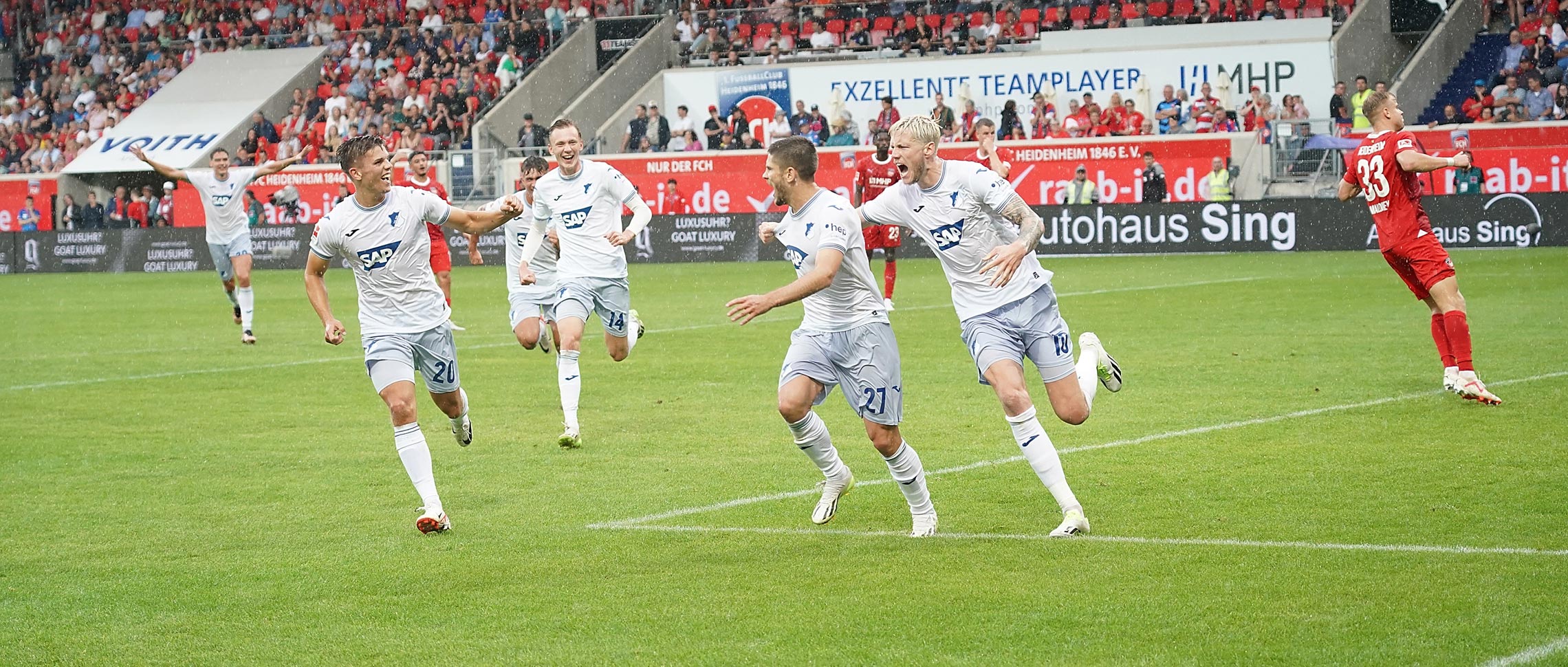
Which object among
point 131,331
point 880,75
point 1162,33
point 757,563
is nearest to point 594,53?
point 880,75

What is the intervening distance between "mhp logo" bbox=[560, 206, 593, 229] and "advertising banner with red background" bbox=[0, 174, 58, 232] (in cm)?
3711

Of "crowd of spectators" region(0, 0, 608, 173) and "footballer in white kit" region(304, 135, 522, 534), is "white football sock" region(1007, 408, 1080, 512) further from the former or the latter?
"crowd of spectators" region(0, 0, 608, 173)

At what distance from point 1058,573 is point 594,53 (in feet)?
128

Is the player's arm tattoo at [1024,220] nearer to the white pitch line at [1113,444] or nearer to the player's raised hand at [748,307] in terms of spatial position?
the player's raised hand at [748,307]

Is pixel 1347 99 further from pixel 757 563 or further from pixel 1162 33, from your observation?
pixel 757 563

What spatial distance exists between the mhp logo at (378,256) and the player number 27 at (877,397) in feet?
8.71

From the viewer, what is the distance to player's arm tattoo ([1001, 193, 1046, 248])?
7355mm

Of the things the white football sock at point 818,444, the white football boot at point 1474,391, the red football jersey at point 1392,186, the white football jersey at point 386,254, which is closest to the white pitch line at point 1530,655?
the white football sock at point 818,444

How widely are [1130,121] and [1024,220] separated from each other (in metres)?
28.6

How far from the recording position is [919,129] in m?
7.48

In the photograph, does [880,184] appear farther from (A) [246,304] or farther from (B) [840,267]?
(B) [840,267]

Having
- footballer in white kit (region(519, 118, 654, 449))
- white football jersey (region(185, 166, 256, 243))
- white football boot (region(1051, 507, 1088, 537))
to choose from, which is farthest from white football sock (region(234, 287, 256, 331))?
white football boot (region(1051, 507, 1088, 537))

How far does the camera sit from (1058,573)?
6594 millimetres

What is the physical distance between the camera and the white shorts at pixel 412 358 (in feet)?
27.4
